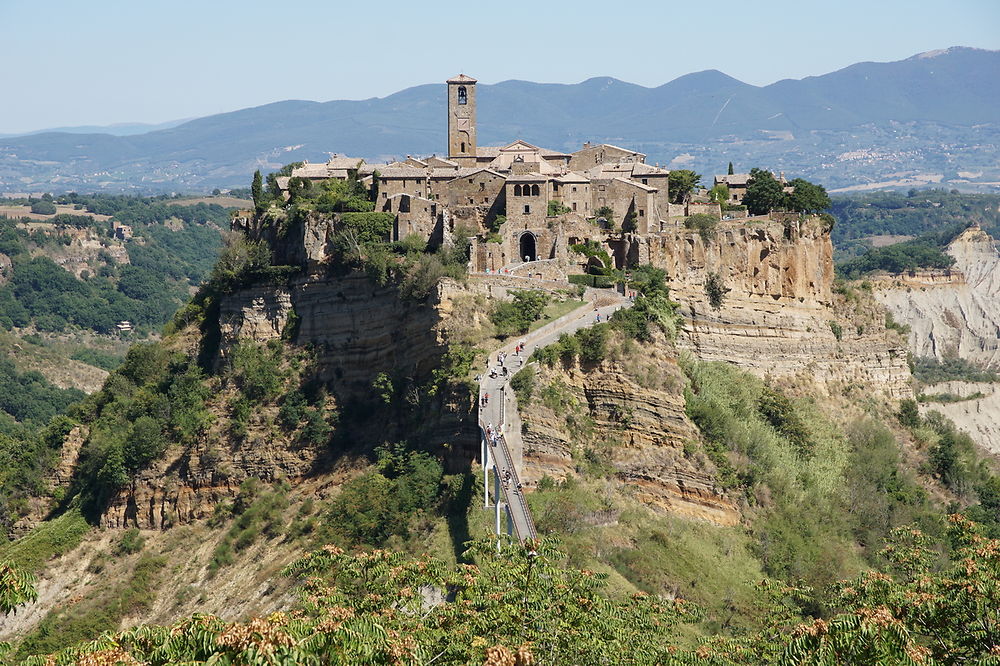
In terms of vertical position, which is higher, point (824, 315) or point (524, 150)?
point (524, 150)

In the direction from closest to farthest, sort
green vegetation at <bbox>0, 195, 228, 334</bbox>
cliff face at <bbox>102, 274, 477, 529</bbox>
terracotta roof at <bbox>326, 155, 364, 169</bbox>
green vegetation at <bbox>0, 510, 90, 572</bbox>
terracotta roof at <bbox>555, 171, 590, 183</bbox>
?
1. cliff face at <bbox>102, 274, 477, 529</bbox>
2. green vegetation at <bbox>0, 510, 90, 572</bbox>
3. terracotta roof at <bbox>555, 171, 590, 183</bbox>
4. terracotta roof at <bbox>326, 155, 364, 169</bbox>
5. green vegetation at <bbox>0, 195, 228, 334</bbox>

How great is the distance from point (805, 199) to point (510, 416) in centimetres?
2919

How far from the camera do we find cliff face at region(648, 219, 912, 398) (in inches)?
2616

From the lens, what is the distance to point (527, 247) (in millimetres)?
65438

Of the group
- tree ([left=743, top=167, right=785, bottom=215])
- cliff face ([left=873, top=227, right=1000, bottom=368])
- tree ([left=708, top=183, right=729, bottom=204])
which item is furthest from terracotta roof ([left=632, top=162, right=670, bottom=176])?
cliff face ([left=873, top=227, right=1000, bottom=368])

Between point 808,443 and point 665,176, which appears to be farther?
point 665,176

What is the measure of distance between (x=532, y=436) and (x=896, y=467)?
79.9 feet

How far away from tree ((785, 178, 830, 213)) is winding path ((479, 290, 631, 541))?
54.7 feet

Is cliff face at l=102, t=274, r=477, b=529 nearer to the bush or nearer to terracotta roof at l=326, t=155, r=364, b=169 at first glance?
the bush

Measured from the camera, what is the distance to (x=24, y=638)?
5772 centimetres

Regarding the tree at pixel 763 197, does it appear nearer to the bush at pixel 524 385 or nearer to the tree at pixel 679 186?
the tree at pixel 679 186

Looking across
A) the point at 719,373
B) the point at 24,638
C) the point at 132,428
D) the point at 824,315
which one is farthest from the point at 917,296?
the point at 24,638

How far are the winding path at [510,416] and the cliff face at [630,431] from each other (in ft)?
3.07

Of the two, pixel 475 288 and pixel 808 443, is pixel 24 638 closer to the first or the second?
pixel 475 288
